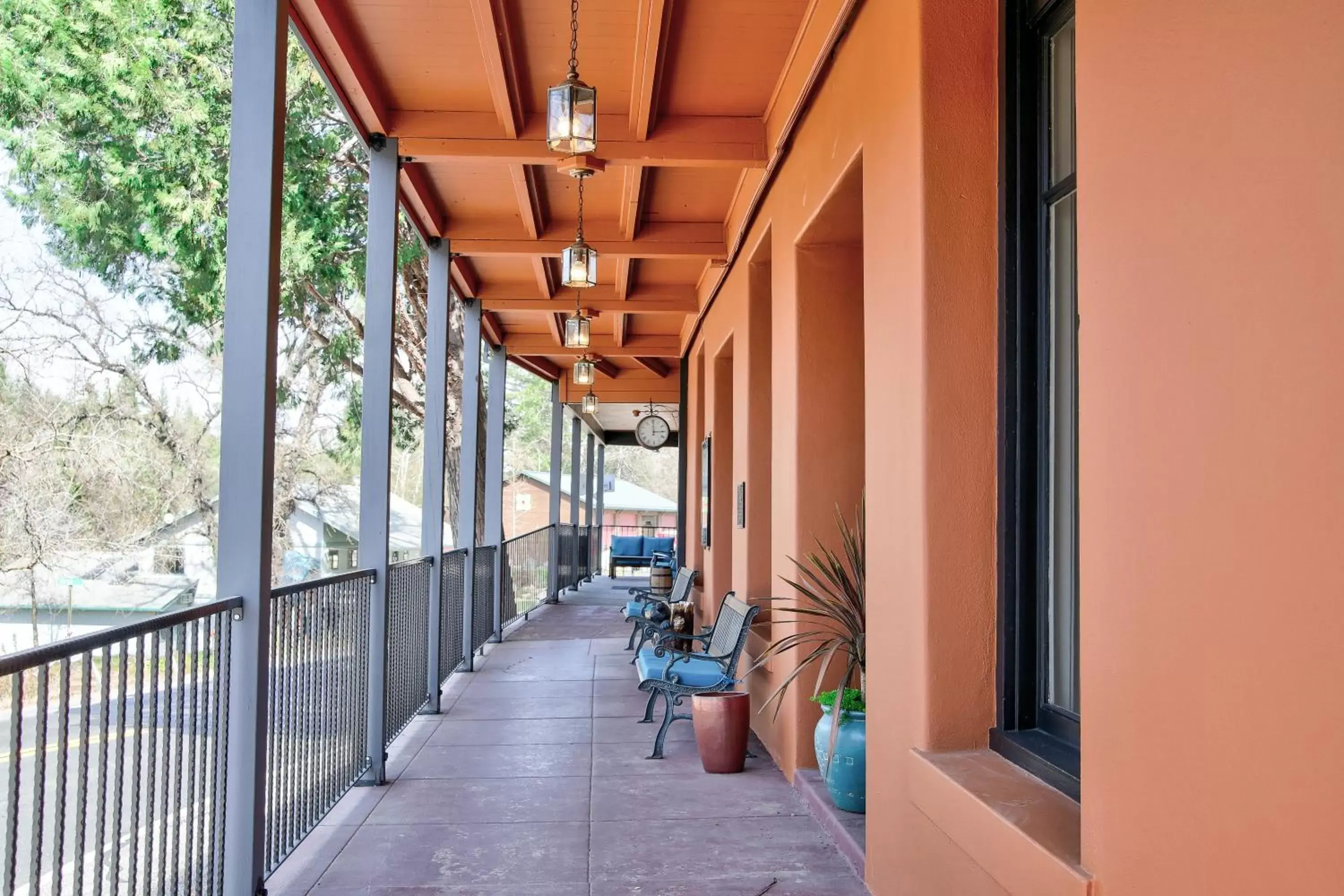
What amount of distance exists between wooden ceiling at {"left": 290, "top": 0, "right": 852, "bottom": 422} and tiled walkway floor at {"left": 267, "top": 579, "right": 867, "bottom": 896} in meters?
2.88

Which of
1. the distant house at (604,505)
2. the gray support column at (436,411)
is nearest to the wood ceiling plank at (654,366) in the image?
the gray support column at (436,411)

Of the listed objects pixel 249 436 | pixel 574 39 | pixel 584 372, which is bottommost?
pixel 249 436

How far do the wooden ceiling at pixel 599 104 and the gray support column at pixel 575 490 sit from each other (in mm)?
8054

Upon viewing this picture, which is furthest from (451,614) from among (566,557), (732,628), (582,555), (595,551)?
(595,551)

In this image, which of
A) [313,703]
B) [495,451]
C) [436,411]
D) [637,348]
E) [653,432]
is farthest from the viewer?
[653,432]

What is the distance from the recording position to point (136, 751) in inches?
93.5

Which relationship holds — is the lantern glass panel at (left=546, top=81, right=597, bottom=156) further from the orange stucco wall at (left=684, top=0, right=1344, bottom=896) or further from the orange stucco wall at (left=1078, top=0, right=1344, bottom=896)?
the orange stucco wall at (left=1078, top=0, right=1344, bottom=896)

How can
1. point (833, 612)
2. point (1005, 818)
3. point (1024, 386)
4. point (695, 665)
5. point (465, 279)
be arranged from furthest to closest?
1. point (465, 279)
2. point (695, 665)
3. point (833, 612)
4. point (1024, 386)
5. point (1005, 818)

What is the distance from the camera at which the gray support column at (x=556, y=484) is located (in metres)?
13.6

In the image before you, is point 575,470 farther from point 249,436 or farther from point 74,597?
point 249,436

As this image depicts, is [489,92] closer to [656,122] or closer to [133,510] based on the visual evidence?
[656,122]

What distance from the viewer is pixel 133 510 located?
1321 cm

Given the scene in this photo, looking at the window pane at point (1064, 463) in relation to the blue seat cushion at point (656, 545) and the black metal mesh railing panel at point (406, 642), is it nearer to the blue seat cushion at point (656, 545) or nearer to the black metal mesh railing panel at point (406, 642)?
the black metal mesh railing panel at point (406, 642)

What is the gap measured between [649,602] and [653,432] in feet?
22.6
